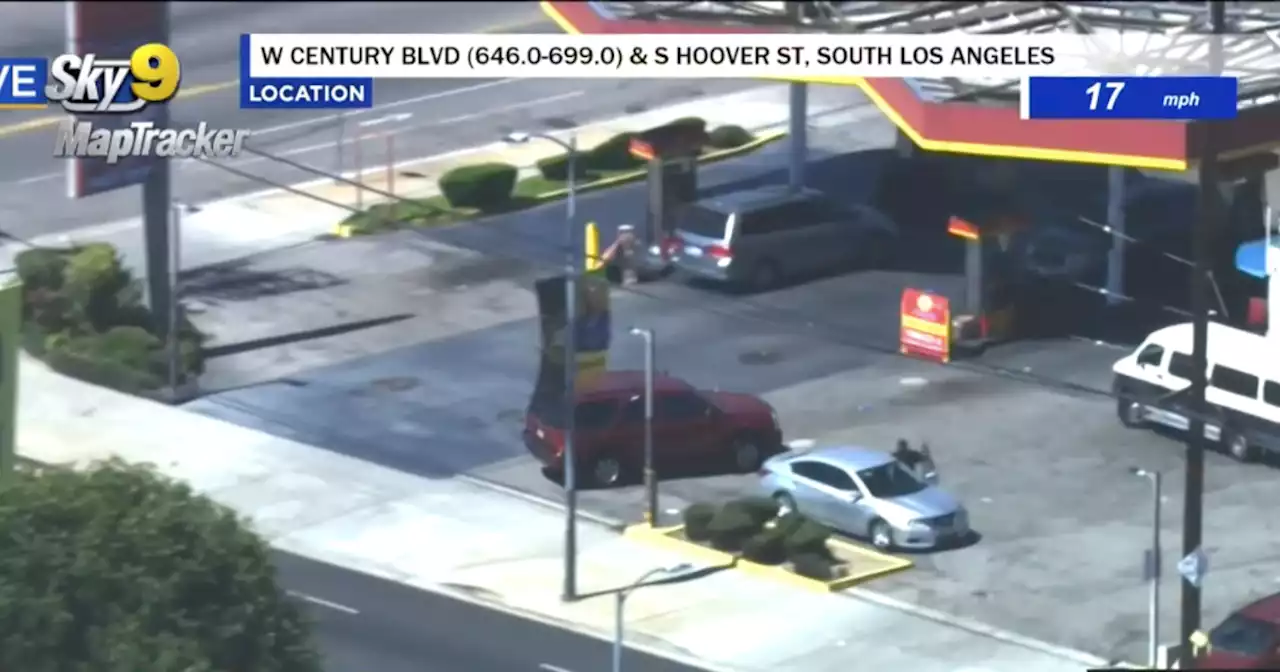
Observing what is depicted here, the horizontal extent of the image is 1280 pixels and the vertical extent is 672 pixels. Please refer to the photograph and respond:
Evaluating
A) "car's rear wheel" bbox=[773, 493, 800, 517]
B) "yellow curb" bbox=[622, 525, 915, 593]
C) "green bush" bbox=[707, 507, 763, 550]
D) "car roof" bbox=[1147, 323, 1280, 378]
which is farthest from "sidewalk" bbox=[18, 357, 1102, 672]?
"car roof" bbox=[1147, 323, 1280, 378]

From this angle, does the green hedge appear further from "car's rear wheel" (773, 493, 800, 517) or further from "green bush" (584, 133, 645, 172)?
"green bush" (584, 133, 645, 172)

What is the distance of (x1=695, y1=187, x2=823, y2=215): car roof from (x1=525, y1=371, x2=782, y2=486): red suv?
369 inches

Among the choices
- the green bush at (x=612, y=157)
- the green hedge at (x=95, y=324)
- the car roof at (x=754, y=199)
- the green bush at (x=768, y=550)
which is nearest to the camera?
the green bush at (x=768, y=550)

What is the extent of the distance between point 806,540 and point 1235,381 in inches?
335

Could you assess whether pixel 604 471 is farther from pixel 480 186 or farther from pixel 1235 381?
pixel 480 186

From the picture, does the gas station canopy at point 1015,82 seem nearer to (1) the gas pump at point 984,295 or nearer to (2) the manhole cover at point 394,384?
(1) the gas pump at point 984,295

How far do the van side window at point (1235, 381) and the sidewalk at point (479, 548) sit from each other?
828 cm

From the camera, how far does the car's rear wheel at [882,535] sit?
3938 centimetres

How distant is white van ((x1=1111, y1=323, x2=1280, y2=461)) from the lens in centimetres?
4244

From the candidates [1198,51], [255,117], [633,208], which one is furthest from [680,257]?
[255,117]

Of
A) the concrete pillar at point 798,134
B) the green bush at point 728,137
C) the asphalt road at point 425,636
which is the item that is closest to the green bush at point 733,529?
the asphalt road at point 425,636

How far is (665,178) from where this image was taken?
175 feet

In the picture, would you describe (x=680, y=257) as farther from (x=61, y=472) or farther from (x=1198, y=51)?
(x=61, y=472)

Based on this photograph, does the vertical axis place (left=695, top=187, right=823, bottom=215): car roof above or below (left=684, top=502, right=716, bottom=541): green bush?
above
